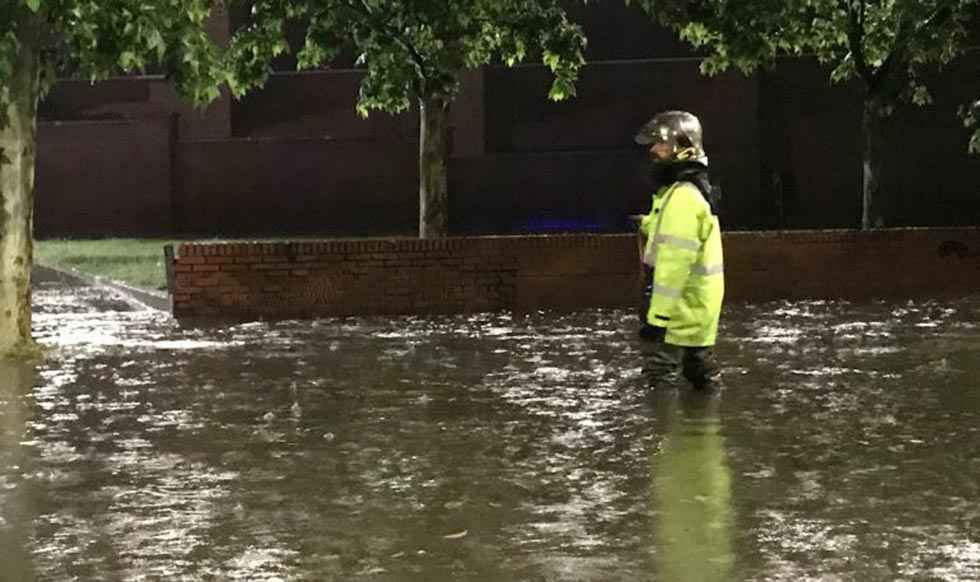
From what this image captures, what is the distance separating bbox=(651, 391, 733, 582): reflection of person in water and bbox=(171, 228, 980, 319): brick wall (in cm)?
740

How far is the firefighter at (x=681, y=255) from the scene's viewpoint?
1084cm

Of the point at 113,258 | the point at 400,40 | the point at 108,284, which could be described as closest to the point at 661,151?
the point at 400,40

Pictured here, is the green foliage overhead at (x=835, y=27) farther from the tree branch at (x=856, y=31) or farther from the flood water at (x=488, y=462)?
the flood water at (x=488, y=462)

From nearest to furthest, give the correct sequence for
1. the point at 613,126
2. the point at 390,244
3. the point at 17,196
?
1. the point at 17,196
2. the point at 390,244
3. the point at 613,126

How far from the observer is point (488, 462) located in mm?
8680

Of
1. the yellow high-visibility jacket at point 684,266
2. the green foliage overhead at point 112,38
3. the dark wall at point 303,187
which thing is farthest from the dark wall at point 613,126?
the yellow high-visibility jacket at point 684,266

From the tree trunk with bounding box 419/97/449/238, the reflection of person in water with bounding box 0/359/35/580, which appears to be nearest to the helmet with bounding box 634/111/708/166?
the reflection of person in water with bounding box 0/359/35/580

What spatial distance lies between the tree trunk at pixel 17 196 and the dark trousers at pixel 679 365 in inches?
216

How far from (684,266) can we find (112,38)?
16.4 feet

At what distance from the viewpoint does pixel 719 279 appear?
11086 mm

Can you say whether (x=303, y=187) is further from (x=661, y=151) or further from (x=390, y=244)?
(x=661, y=151)

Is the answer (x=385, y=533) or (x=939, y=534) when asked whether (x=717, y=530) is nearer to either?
(x=939, y=534)

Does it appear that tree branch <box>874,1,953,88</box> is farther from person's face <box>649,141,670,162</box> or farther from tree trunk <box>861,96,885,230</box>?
person's face <box>649,141,670,162</box>

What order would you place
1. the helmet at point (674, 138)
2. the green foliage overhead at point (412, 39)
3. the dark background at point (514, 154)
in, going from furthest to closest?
the dark background at point (514, 154) < the green foliage overhead at point (412, 39) < the helmet at point (674, 138)
